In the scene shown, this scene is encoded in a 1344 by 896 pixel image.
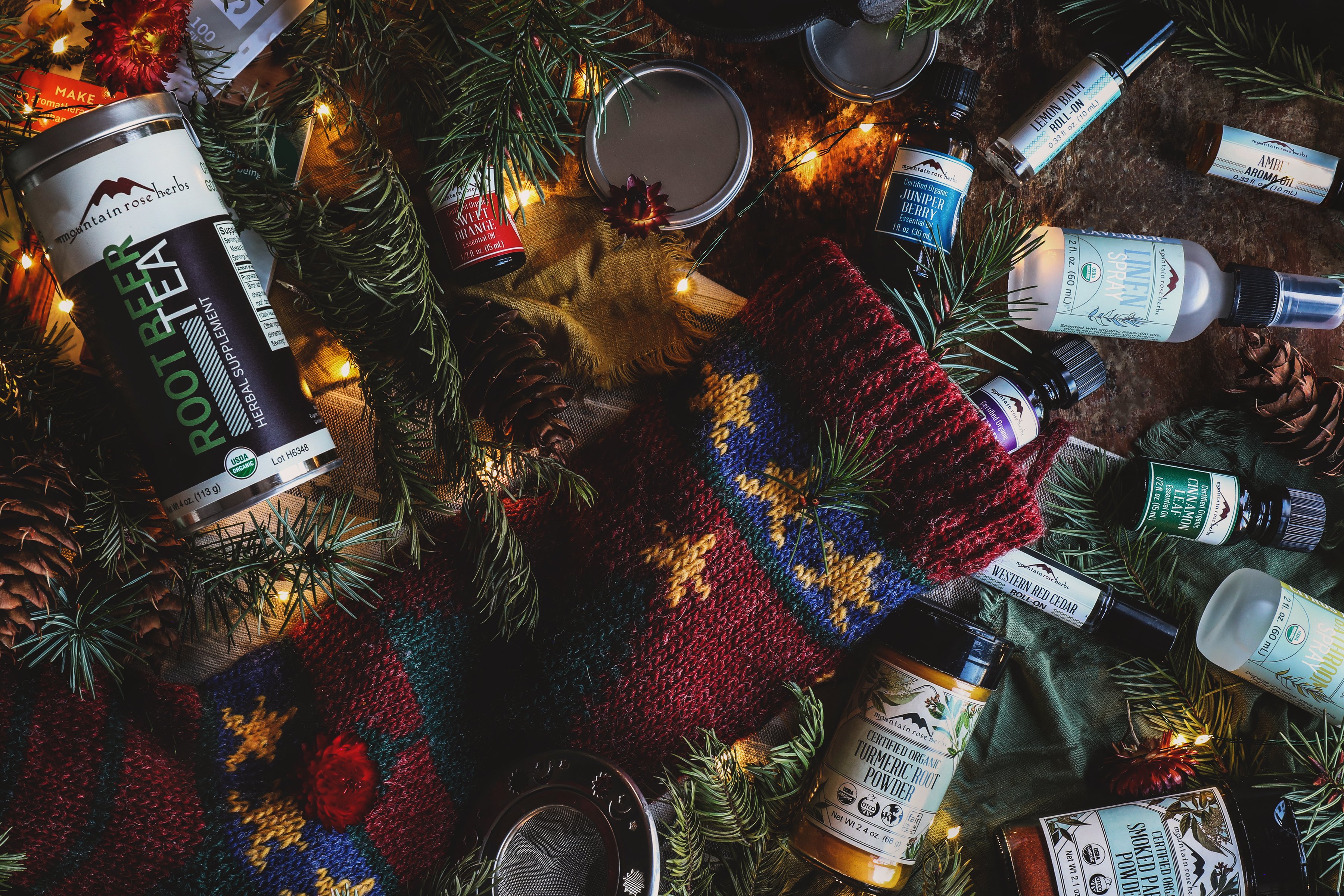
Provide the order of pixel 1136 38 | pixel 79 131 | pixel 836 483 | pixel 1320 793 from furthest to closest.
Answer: pixel 1136 38, pixel 1320 793, pixel 836 483, pixel 79 131

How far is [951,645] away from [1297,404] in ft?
1.69

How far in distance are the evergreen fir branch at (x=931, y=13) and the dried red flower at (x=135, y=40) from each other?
0.67 metres

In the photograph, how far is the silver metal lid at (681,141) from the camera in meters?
0.89

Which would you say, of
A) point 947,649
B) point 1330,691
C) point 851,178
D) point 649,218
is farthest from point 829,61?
point 1330,691

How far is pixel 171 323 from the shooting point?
2.10ft

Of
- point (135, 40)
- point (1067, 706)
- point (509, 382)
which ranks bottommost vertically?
point (1067, 706)

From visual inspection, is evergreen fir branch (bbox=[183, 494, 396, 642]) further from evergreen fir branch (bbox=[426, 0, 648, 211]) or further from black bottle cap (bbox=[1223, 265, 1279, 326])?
black bottle cap (bbox=[1223, 265, 1279, 326])

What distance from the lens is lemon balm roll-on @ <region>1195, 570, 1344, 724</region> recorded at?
0.87m

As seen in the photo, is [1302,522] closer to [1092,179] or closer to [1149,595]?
[1149,595]

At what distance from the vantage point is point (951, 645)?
0.82 m

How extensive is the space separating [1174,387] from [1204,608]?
0.90ft

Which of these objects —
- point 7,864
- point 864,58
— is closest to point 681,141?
point 864,58

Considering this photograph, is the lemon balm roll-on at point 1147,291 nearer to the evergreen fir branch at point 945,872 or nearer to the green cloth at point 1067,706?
the green cloth at point 1067,706

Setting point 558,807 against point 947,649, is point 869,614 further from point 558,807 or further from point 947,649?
point 558,807
